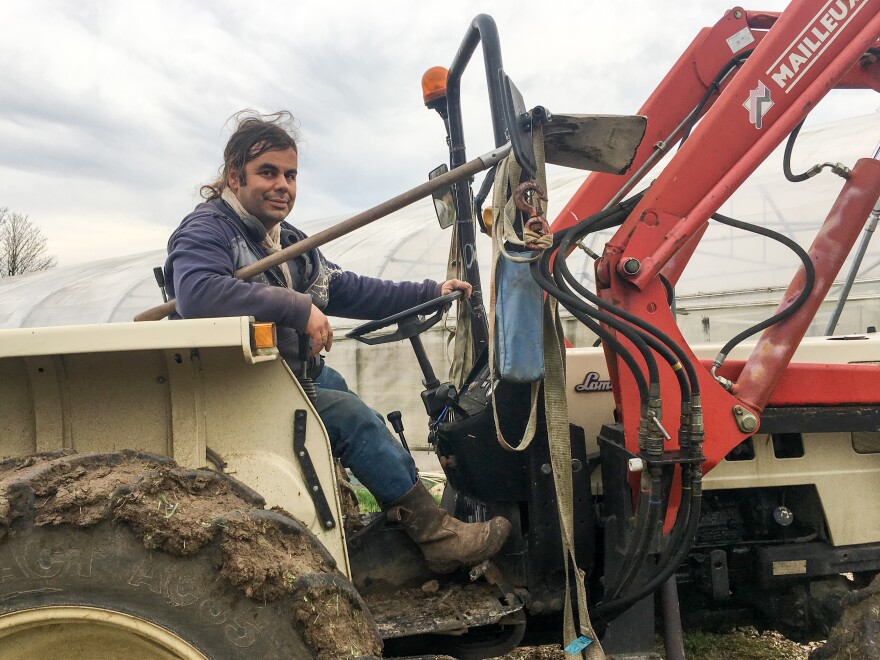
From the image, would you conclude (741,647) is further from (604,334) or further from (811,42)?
(811,42)

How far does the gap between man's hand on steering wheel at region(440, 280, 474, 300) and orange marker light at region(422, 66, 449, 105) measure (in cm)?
61

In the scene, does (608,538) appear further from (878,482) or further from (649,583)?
(878,482)

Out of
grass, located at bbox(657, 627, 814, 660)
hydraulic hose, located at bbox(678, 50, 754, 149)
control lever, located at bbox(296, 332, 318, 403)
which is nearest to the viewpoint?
control lever, located at bbox(296, 332, 318, 403)

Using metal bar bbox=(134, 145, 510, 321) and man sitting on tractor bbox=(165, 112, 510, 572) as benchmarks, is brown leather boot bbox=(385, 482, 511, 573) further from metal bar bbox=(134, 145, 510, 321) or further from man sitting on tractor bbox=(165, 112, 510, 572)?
metal bar bbox=(134, 145, 510, 321)

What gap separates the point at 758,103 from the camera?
5.56ft

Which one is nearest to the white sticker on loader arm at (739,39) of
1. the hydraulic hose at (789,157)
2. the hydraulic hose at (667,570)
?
the hydraulic hose at (789,157)

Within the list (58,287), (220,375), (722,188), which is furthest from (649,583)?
(58,287)

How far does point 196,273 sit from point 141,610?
2.53 feet

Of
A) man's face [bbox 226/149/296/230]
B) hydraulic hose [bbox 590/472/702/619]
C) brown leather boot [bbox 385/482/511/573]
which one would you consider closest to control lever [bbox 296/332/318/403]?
brown leather boot [bbox 385/482/511/573]

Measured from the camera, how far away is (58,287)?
452 inches

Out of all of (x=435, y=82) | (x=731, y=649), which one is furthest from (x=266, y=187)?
(x=731, y=649)

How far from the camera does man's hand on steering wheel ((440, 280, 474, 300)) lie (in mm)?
2119

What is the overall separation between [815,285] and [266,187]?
1.60 meters

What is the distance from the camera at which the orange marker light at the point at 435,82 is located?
2156mm
